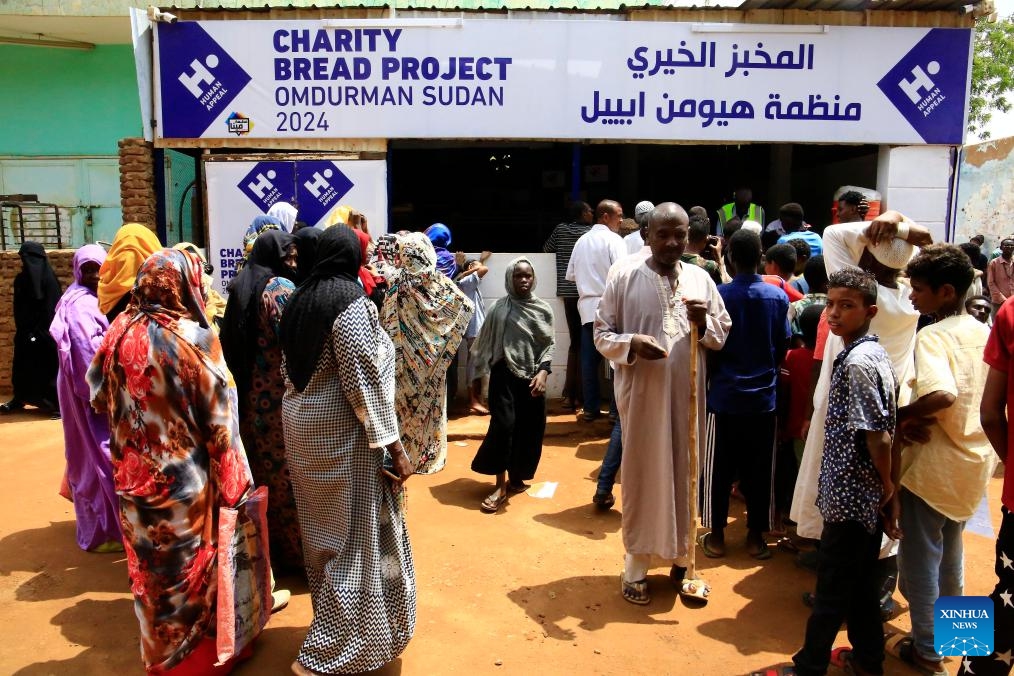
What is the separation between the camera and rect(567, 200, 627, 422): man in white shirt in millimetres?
7047

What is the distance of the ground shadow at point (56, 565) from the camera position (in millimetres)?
4094

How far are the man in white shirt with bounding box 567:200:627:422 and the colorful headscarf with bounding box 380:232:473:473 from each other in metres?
2.45

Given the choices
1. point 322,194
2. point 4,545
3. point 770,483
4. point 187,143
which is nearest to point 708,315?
point 770,483

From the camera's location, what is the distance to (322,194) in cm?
775

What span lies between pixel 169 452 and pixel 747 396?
3056 millimetres

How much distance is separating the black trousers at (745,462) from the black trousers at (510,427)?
1328 millimetres

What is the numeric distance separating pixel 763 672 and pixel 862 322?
4.99 feet

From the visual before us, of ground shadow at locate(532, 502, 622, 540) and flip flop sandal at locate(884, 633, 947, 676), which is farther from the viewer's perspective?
ground shadow at locate(532, 502, 622, 540)

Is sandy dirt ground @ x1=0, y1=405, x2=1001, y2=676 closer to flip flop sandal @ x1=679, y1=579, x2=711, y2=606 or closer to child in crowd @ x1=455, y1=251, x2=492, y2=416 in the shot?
flip flop sandal @ x1=679, y1=579, x2=711, y2=606

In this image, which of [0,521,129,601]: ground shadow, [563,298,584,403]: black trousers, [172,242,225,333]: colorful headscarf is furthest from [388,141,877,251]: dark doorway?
[0,521,129,601]: ground shadow

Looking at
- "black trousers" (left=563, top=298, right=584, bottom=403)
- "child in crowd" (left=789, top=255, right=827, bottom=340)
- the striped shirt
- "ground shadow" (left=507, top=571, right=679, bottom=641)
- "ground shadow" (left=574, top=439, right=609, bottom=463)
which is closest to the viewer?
"ground shadow" (left=507, top=571, right=679, bottom=641)

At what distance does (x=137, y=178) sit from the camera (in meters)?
7.84

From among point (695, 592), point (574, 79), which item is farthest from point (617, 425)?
point (574, 79)

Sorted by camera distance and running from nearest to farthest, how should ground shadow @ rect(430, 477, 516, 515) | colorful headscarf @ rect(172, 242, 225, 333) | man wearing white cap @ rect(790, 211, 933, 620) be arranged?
colorful headscarf @ rect(172, 242, 225, 333)
man wearing white cap @ rect(790, 211, 933, 620)
ground shadow @ rect(430, 477, 516, 515)
